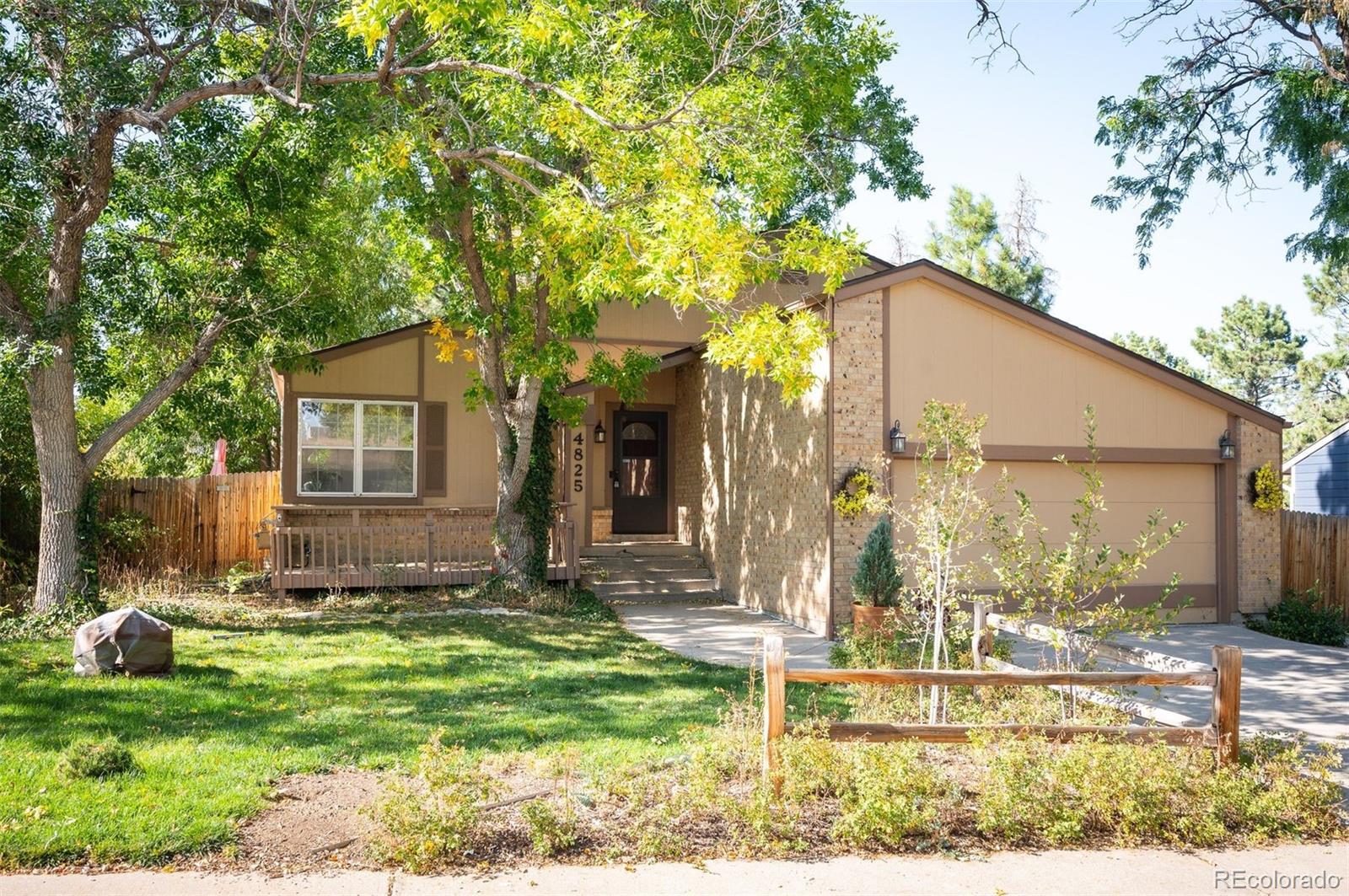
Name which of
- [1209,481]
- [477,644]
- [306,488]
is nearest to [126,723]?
[477,644]

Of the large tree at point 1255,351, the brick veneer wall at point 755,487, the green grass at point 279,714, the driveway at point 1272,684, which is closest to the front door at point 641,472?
the brick veneer wall at point 755,487

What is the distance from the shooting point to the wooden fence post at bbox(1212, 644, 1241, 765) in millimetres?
5207

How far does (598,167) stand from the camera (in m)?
10.0

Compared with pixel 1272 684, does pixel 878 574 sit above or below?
above

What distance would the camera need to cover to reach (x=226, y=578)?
1490 cm

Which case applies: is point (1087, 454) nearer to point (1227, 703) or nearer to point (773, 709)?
point (1227, 703)

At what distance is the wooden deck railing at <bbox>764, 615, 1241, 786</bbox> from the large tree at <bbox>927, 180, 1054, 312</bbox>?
86.0 ft

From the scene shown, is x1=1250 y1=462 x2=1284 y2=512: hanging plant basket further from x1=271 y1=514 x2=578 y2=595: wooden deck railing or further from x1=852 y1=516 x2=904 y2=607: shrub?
x1=271 y1=514 x2=578 y2=595: wooden deck railing

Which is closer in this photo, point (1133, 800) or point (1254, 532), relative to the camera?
point (1133, 800)

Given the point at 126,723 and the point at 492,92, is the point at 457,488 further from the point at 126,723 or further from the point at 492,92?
the point at 126,723

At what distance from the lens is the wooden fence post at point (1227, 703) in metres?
5.21

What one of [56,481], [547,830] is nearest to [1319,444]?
[547,830]

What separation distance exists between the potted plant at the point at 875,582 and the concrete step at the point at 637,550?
5822mm

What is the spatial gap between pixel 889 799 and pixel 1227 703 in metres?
2.13
